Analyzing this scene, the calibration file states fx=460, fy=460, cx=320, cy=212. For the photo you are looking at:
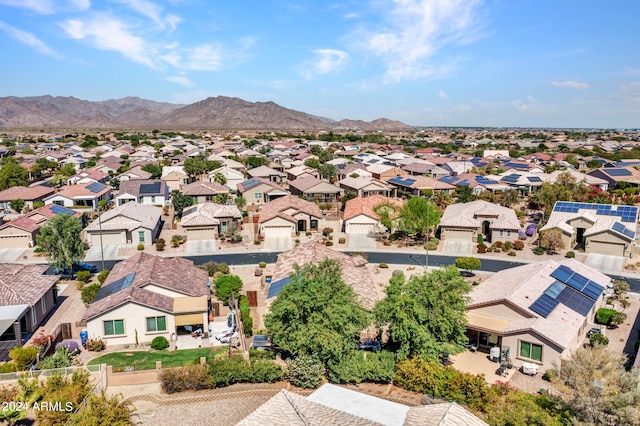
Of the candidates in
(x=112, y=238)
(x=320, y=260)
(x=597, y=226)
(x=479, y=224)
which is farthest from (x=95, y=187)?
(x=597, y=226)

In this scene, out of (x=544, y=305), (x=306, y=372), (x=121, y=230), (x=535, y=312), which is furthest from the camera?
(x=121, y=230)

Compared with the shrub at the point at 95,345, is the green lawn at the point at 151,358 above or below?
below

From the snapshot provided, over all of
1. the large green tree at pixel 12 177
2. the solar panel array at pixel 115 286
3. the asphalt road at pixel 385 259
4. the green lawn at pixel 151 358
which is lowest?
the green lawn at pixel 151 358

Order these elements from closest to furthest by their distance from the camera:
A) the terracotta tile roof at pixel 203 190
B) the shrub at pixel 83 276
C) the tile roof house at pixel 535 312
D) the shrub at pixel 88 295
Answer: the tile roof house at pixel 535 312 → the shrub at pixel 88 295 → the shrub at pixel 83 276 → the terracotta tile roof at pixel 203 190

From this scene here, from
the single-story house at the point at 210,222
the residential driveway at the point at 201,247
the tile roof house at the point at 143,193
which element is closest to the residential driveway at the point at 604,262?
the single-story house at the point at 210,222

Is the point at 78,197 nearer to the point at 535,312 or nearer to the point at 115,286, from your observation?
the point at 115,286

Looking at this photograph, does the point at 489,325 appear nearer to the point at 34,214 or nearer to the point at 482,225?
the point at 482,225

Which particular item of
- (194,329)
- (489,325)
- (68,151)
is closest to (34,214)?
(194,329)

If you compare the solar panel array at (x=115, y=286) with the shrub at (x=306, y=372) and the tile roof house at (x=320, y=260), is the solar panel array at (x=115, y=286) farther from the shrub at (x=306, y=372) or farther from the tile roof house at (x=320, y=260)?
the shrub at (x=306, y=372)
